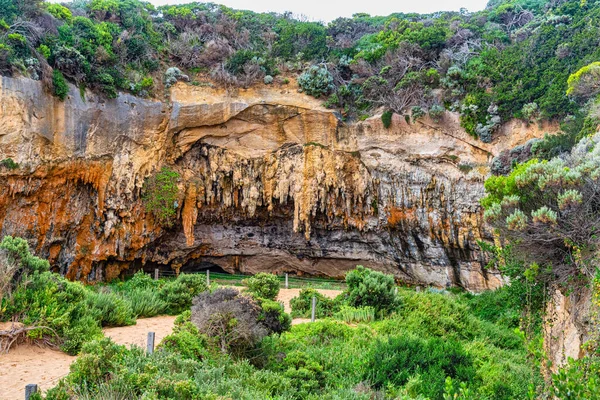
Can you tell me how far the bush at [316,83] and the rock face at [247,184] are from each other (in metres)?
0.53

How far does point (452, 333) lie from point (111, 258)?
14.5 metres

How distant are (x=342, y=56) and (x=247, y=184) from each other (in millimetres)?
8432

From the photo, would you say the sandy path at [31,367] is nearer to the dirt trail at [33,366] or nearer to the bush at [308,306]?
the dirt trail at [33,366]

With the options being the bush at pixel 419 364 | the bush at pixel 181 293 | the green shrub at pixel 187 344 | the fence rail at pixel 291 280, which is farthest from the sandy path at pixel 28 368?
the fence rail at pixel 291 280

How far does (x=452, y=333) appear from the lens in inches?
449

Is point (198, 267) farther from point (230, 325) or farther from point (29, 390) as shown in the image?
point (29, 390)

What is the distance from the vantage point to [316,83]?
763 inches

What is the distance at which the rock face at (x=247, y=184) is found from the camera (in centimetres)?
1605

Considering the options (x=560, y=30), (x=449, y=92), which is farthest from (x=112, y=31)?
(x=560, y=30)

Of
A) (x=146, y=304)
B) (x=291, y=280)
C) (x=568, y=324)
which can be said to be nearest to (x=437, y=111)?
(x=291, y=280)

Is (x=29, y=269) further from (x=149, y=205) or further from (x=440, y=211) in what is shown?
(x=440, y=211)

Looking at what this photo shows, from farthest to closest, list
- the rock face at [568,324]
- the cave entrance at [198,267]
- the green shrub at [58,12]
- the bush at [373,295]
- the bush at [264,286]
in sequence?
1. the cave entrance at [198,267]
2. the green shrub at [58,12]
3. the bush at [264,286]
4. the bush at [373,295]
5. the rock face at [568,324]

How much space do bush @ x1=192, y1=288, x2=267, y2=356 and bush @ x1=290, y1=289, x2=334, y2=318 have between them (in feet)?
16.2

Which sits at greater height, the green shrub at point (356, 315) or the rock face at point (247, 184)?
the rock face at point (247, 184)
